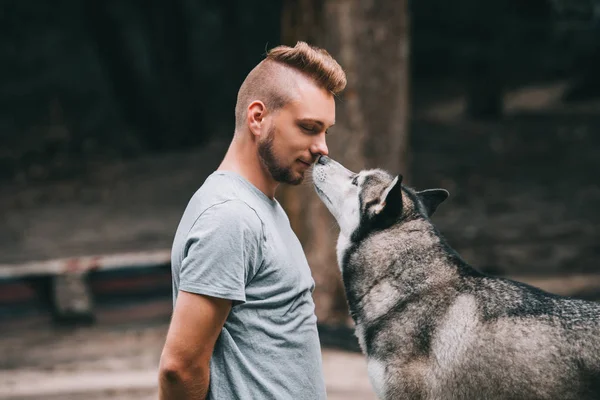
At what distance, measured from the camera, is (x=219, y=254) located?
2145 millimetres

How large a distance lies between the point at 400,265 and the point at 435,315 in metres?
0.24

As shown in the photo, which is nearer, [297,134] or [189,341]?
[189,341]

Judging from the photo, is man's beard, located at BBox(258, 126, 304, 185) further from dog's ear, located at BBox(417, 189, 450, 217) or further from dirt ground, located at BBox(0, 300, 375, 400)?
dirt ground, located at BBox(0, 300, 375, 400)

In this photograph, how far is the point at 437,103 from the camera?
15.8m

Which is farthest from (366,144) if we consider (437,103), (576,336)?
(437,103)

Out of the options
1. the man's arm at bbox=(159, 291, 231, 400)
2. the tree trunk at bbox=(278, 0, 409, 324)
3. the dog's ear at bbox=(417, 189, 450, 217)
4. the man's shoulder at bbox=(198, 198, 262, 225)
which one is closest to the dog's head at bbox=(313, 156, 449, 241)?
the dog's ear at bbox=(417, 189, 450, 217)

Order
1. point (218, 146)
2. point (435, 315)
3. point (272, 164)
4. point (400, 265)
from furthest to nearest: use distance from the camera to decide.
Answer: point (218, 146) < point (400, 265) < point (435, 315) < point (272, 164)

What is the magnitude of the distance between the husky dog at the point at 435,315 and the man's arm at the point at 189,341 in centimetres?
108

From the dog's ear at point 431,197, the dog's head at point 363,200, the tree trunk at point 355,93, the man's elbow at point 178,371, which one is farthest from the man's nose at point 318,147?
the tree trunk at point 355,93

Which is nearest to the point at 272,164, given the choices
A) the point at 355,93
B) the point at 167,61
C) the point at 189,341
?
the point at 189,341

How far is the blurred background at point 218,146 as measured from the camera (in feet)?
19.9

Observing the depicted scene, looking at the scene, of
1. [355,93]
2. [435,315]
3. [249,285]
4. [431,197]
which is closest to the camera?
[249,285]

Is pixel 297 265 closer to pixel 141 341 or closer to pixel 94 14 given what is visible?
pixel 141 341

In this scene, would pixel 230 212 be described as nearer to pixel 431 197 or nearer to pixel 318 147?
pixel 318 147
